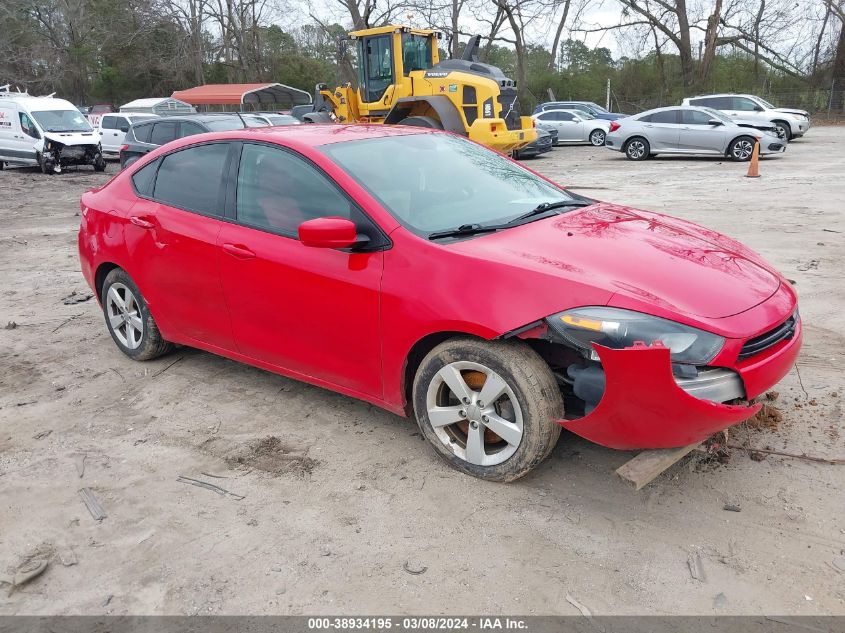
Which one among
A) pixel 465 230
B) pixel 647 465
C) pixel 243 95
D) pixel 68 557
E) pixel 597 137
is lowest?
pixel 68 557

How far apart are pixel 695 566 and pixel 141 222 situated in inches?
150

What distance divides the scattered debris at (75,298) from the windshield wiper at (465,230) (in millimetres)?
4732

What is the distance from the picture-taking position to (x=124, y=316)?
5.07m

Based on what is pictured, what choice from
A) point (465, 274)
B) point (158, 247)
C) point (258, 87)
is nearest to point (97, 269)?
point (158, 247)

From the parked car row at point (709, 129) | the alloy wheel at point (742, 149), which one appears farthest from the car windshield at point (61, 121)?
the alloy wheel at point (742, 149)

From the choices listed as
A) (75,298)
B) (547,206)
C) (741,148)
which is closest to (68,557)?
(547,206)

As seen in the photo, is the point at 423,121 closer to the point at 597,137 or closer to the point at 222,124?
the point at 222,124

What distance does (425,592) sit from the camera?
2.66 m

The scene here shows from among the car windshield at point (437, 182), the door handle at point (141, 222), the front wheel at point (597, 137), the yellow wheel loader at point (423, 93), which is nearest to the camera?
the car windshield at point (437, 182)

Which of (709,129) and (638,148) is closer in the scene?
(709,129)

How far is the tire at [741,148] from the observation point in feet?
59.6

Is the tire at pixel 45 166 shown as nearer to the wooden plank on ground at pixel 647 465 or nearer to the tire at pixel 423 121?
the tire at pixel 423 121

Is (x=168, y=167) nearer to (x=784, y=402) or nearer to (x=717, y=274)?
(x=717, y=274)

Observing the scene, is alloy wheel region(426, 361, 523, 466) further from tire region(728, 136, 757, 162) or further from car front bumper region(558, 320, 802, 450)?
tire region(728, 136, 757, 162)
